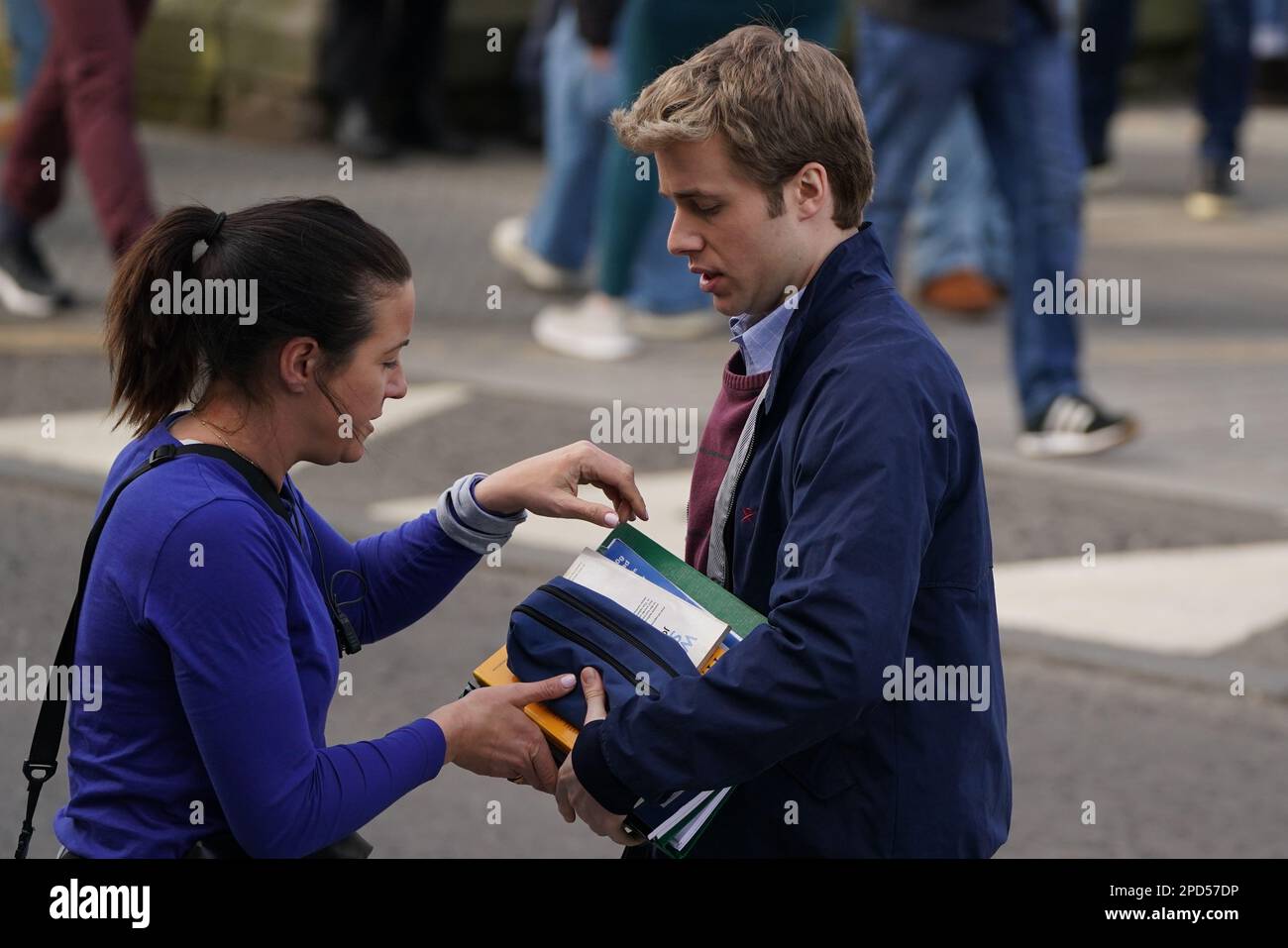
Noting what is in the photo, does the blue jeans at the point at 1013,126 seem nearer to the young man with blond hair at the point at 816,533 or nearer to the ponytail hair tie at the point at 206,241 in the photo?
the young man with blond hair at the point at 816,533

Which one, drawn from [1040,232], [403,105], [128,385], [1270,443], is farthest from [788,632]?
[403,105]

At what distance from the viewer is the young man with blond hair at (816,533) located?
8.11 feet

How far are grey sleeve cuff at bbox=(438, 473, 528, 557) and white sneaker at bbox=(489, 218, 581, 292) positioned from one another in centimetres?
643

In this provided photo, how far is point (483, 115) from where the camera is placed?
13.3 meters

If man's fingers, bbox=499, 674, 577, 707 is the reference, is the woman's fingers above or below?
above

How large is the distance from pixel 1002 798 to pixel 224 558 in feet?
3.71

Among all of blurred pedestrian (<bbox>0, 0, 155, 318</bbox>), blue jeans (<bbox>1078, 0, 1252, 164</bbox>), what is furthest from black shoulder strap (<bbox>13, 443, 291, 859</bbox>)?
blue jeans (<bbox>1078, 0, 1252, 164</bbox>)

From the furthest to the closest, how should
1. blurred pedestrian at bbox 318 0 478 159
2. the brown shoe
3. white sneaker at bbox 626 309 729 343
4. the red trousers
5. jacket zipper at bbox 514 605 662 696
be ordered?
blurred pedestrian at bbox 318 0 478 159 → the brown shoe → white sneaker at bbox 626 309 729 343 → the red trousers → jacket zipper at bbox 514 605 662 696

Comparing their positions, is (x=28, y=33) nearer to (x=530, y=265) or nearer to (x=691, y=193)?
(x=530, y=265)

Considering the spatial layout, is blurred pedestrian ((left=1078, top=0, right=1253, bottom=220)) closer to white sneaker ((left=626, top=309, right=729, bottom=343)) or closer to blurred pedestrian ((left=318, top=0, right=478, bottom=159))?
blurred pedestrian ((left=318, top=0, right=478, bottom=159))

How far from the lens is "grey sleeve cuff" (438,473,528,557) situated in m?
3.10

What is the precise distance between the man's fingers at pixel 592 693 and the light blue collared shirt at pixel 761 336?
49 centimetres

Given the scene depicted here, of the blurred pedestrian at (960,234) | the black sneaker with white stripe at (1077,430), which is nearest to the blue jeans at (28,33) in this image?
the blurred pedestrian at (960,234)

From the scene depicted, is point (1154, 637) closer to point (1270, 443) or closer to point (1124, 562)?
point (1124, 562)
